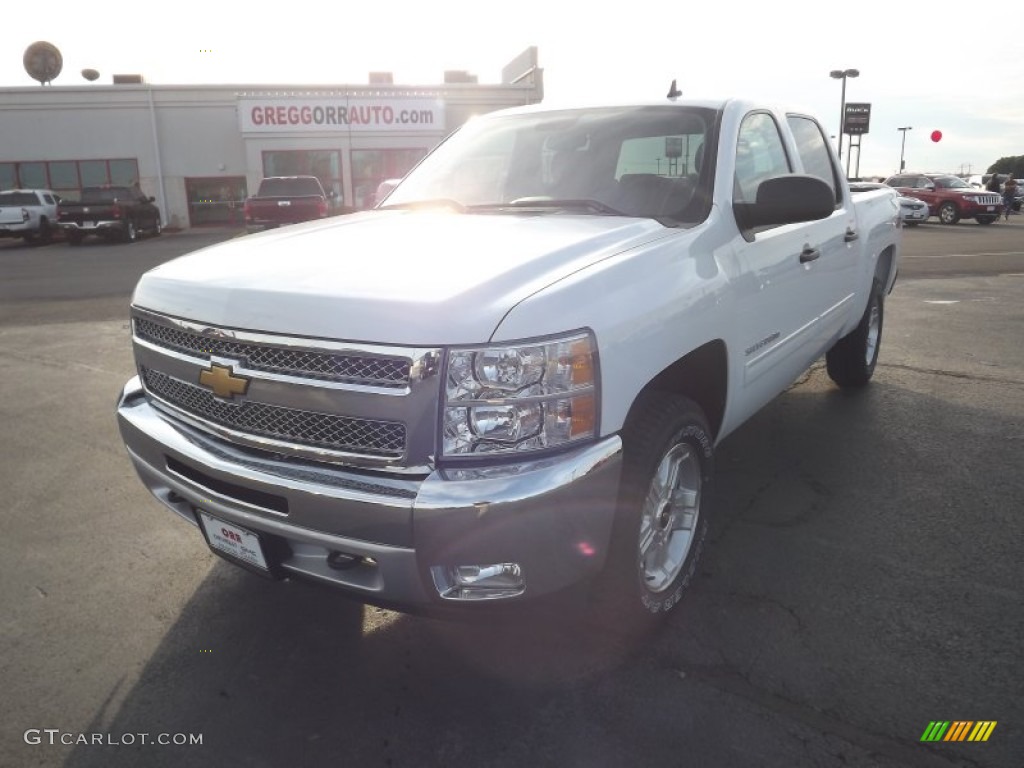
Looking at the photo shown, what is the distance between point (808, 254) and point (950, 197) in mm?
28178

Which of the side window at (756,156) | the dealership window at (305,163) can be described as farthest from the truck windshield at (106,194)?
the side window at (756,156)

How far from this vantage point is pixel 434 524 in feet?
6.54

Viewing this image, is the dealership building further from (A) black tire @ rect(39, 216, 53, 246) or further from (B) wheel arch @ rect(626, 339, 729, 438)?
(B) wheel arch @ rect(626, 339, 729, 438)

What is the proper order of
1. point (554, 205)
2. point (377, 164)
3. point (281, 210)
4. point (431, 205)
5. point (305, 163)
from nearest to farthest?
point (554, 205) < point (431, 205) < point (281, 210) < point (305, 163) < point (377, 164)

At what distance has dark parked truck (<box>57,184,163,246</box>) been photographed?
22688 millimetres

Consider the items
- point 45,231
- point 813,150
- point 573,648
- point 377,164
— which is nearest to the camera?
point 573,648

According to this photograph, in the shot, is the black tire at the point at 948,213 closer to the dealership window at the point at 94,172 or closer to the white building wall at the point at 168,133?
the white building wall at the point at 168,133

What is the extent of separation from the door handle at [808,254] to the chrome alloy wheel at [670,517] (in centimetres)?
141

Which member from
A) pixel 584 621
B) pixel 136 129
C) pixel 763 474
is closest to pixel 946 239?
pixel 763 474

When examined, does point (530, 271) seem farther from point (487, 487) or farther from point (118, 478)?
point (118, 478)

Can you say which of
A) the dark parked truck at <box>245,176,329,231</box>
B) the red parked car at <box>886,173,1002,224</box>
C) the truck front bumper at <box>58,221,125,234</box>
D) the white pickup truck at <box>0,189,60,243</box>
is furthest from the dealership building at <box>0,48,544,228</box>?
the red parked car at <box>886,173,1002,224</box>

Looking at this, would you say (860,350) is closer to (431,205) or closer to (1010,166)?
(431,205)

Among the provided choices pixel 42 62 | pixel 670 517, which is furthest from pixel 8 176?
pixel 670 517

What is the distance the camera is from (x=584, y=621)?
2756 millimetres
